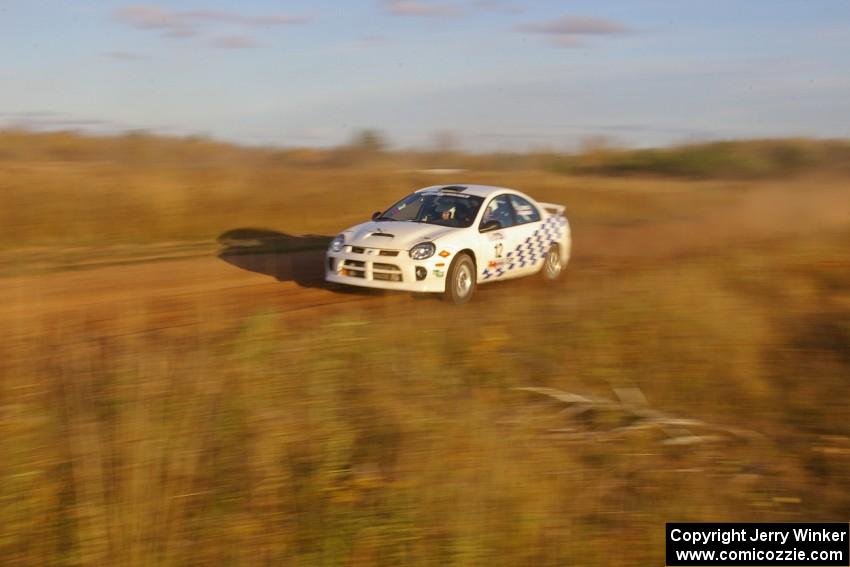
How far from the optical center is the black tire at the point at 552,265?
13.8m

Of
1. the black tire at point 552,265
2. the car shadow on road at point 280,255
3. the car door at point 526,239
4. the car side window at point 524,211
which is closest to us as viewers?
the car door at point 526,239

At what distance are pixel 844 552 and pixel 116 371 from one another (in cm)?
467

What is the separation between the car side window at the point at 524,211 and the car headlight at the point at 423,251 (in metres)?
2.16

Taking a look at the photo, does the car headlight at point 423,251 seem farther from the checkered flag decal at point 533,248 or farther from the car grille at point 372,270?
the checkered flag decal at point 533,248

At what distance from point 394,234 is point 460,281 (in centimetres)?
105

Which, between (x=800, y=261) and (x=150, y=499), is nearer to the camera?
(x=150, y=499)

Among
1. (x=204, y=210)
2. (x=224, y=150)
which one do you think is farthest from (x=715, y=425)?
(x=224, y=150)

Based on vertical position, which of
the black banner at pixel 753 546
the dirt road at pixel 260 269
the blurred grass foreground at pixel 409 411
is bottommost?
the black banner at pixel 753 546

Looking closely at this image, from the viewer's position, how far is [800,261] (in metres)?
14.0

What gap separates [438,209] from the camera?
12.4 metres

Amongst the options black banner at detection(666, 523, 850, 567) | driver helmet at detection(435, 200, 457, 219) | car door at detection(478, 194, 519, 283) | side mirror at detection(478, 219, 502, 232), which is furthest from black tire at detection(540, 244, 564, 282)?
black banner at detection(666, 523, 850, 567)

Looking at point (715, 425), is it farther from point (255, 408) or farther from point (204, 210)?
point (204, 210)

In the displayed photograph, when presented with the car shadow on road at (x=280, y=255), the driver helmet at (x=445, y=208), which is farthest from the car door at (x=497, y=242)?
the car shadow on road at (x=280, y=255)

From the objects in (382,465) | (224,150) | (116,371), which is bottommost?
(382,465)
